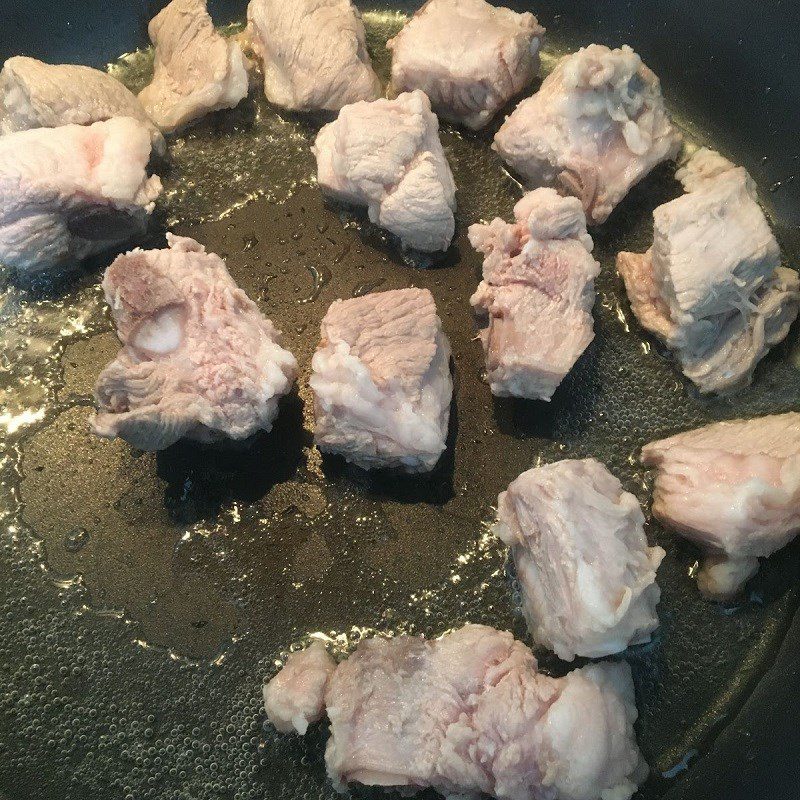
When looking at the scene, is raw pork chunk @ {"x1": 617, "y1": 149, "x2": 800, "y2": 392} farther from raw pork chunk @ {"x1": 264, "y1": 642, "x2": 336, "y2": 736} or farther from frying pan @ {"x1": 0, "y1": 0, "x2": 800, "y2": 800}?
raw pork chunk @ {"x1": 264, "y1": 642, "x2": 336, "y2": 736}

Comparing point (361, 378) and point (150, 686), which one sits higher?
point (361, 378)

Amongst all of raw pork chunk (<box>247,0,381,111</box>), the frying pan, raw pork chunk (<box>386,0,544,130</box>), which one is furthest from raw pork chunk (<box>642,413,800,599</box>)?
raw pork chunk (<box>247,0,381,111</box>)

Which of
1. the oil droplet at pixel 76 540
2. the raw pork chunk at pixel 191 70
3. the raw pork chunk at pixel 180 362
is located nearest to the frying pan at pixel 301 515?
the oil droplet at pixel 76 540

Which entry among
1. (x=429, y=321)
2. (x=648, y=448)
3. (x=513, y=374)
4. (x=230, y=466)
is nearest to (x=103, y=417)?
(x=230, y=466)

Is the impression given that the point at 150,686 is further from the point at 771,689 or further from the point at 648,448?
the point at 771,689

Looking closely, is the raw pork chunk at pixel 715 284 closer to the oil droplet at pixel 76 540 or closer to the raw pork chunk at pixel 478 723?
the raw pork chunk at pixel 478 723

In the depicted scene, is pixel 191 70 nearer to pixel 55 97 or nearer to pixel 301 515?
pixel 55 97
